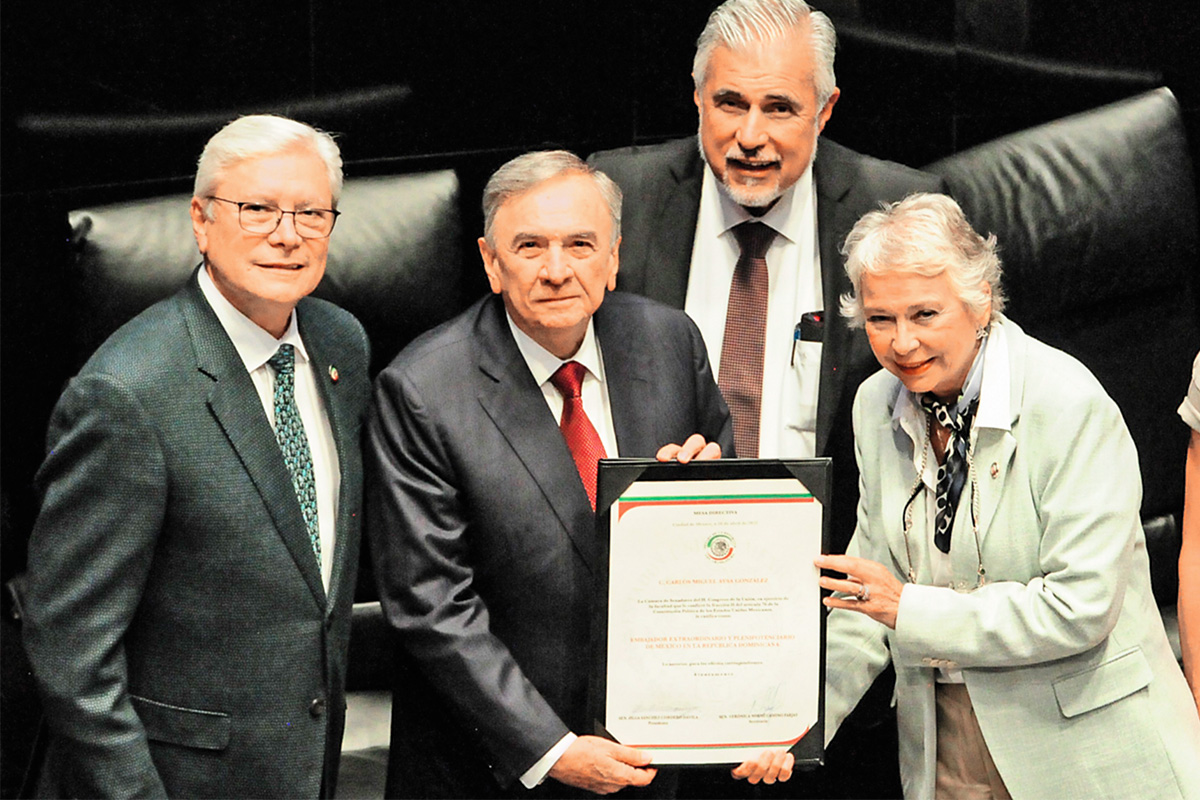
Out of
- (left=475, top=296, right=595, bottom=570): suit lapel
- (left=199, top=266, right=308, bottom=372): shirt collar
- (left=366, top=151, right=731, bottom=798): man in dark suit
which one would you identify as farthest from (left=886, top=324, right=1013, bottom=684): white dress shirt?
(left=199, top=266, right=308, bottom=372): shirt collar

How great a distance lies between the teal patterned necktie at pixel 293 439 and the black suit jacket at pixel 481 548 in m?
0.13

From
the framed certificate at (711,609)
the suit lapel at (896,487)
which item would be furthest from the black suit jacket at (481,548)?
the suit lapel at (896,487)

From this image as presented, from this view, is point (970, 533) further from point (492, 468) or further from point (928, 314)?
point (492, 468)

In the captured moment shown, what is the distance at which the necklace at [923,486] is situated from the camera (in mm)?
2676

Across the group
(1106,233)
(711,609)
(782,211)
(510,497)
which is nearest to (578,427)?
(510,497)

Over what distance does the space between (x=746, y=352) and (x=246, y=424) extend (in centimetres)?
126

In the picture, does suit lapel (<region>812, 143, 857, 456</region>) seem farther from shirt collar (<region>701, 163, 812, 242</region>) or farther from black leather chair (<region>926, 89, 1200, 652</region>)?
black leather chair (<region>926, 89, 1200, 652</region>)

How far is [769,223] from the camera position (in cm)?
335

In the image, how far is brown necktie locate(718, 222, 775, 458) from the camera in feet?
10.9

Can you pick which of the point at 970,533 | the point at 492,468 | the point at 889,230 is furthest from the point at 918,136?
the point at 492,468

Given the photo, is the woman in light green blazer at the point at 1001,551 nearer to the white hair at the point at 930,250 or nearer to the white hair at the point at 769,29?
the white hair at the point at 930,250

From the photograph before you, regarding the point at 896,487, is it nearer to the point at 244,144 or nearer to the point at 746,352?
the point at 746,352

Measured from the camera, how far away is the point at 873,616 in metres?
2.73

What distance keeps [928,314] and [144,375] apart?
1445 millimetres
